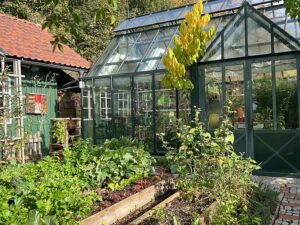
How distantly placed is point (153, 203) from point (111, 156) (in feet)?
3.28

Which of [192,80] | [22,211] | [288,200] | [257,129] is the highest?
[192,80]

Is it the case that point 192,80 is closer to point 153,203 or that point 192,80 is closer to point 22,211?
point 153,203

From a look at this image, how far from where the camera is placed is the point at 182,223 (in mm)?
3783

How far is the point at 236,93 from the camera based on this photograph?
25.5 ft

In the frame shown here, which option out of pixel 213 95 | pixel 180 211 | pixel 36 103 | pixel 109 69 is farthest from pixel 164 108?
pixel 180 211

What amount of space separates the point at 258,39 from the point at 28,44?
24.3 feet

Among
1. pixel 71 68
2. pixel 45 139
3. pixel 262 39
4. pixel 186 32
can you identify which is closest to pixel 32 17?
pixel 71 68

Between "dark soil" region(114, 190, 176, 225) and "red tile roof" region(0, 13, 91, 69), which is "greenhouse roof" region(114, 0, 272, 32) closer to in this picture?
"red tile roof" region(0, 13, 91, 69)

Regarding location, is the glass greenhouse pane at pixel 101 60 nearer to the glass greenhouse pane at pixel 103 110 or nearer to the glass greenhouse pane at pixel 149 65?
the glass greenhouse pane at pixel 103 110

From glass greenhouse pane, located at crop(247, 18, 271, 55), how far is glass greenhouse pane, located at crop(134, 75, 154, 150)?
2.91 m

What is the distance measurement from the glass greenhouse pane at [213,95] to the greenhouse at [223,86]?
A: 0.02 meters

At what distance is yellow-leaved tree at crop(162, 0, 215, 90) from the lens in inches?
321

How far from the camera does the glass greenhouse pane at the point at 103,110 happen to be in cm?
1014

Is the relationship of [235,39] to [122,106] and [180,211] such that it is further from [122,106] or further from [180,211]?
[180,211]
